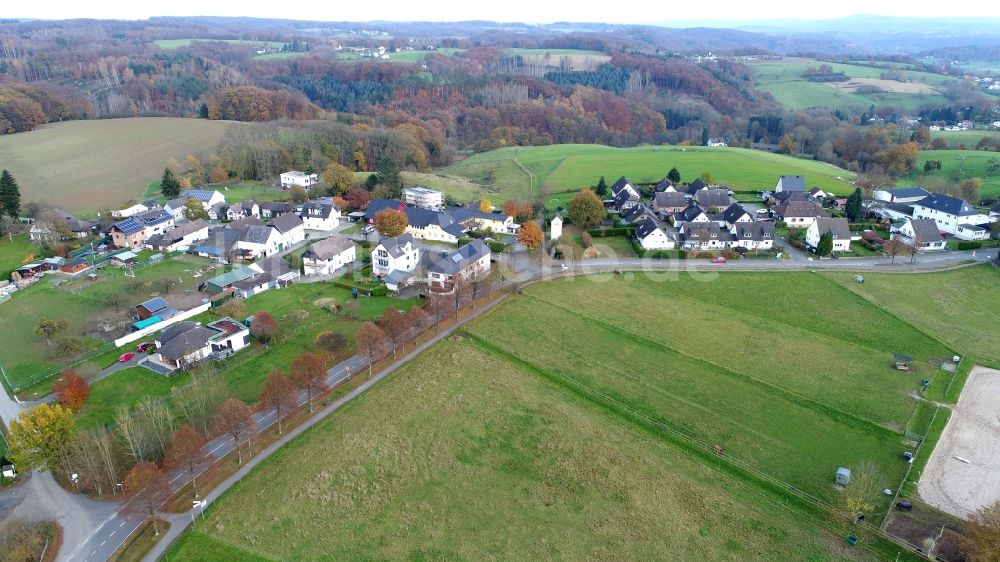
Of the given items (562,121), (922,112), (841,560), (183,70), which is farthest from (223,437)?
(922,112)

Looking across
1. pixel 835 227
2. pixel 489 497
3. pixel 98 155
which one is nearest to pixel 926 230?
pixel 835 227

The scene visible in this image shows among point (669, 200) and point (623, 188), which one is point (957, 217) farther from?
point (623, 188)

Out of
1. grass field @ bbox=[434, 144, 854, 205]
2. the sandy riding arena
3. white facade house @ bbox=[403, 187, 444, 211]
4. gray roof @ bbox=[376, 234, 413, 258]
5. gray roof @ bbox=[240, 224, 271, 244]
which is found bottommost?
grass field @ bbox=[434, 144, 854, 205]

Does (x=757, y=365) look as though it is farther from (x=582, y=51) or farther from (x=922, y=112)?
(x=582, y=51)

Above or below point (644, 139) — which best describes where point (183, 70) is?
above

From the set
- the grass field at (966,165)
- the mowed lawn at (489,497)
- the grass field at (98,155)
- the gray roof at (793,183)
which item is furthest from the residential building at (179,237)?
the grass field at (966,165)

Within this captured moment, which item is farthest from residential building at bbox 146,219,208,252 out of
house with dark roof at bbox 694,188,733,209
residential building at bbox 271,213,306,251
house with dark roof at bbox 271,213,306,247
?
house with dark roof at bbox 694,188,733,209

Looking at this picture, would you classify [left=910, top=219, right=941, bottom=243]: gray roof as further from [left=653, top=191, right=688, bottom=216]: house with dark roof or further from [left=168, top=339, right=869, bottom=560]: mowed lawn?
[left=168, top=339, right=869, bottom=560]: mowed lawn

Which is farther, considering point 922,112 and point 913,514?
point 922,112
